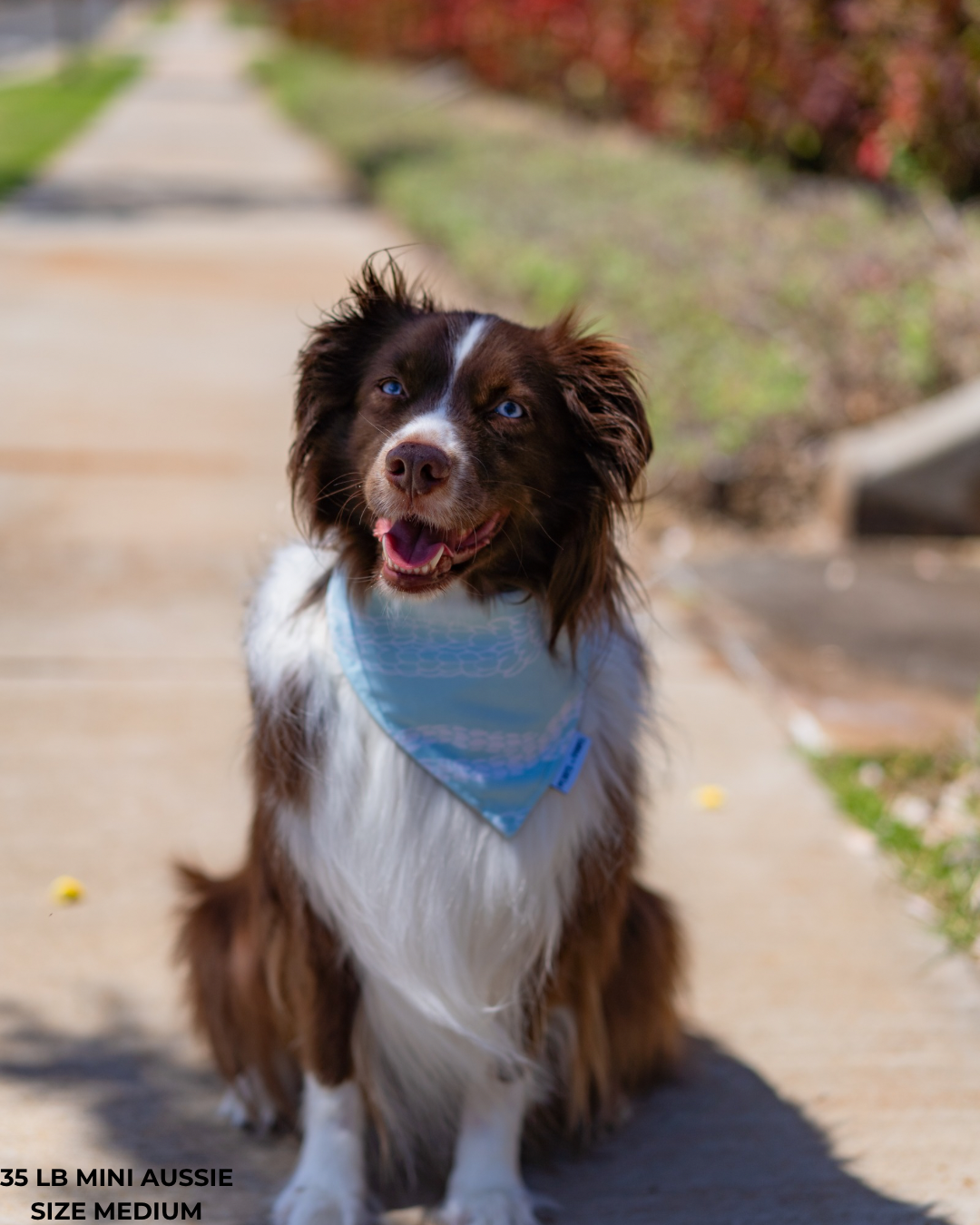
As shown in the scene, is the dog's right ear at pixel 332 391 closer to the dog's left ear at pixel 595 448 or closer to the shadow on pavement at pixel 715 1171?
the dog's left ear at pixel 595 448

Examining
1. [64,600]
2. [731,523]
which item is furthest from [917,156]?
[64,600]

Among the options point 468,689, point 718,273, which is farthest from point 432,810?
point 718,273

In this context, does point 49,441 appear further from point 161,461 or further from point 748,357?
point 748,357

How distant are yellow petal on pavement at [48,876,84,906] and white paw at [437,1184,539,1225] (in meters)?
1.47

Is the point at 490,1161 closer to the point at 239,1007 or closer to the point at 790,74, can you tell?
the point at 239,1007

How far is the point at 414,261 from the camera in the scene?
1196 cm

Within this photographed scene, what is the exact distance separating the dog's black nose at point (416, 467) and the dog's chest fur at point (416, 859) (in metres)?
0.42

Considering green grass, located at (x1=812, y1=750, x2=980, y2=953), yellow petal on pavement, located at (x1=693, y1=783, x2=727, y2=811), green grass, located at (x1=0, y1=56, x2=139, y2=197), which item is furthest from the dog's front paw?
green grass, located at (x1=0, y1=56, x2=139, y2=197)

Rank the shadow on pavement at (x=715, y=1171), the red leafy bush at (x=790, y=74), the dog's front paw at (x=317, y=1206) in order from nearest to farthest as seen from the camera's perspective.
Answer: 1. the dog's front paw at (x=317, y=1206)
2. the shadow on pavement at (x=715, y=1171)
3. the red leafy bush at (x=790, y=74)

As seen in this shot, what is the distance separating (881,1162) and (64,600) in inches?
149

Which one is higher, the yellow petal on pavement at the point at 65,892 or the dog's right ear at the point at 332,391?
the dog's right ear at the point at 332,391

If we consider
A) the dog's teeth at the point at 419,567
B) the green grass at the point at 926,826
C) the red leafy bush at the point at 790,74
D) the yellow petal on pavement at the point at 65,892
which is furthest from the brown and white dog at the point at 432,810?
the red leafy bush at the point at 790,74

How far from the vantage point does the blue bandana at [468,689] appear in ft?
8.52

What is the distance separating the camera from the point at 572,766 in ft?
8.77
